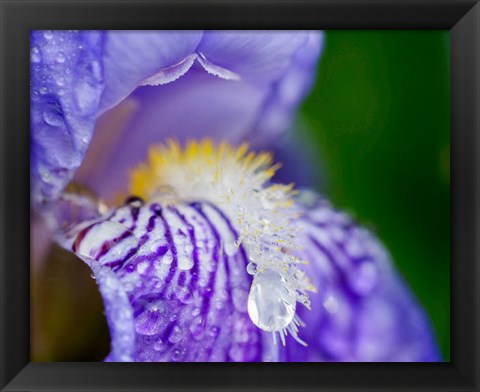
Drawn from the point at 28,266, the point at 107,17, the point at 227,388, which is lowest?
the point at 227,388

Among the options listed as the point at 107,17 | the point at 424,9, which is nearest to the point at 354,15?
the point at 424,9

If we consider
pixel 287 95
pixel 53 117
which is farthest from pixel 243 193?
pixel 53 117

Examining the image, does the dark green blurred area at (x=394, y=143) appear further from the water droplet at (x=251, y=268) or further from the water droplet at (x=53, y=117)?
the water droplet at (x=53, y=117)

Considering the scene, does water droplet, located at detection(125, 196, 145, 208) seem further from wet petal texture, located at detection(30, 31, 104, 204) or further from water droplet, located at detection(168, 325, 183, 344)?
water droplet, located at detection(168, 325, 183, 344)

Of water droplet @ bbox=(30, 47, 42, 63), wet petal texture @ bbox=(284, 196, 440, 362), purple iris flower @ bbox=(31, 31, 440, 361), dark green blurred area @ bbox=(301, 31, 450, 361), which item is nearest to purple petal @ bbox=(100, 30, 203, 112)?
purple iris flower @ bbox=(31, 31, 440, 361)

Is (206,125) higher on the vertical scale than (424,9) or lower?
lower

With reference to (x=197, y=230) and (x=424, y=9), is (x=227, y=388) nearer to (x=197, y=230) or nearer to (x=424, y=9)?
(x=197, y=230)
